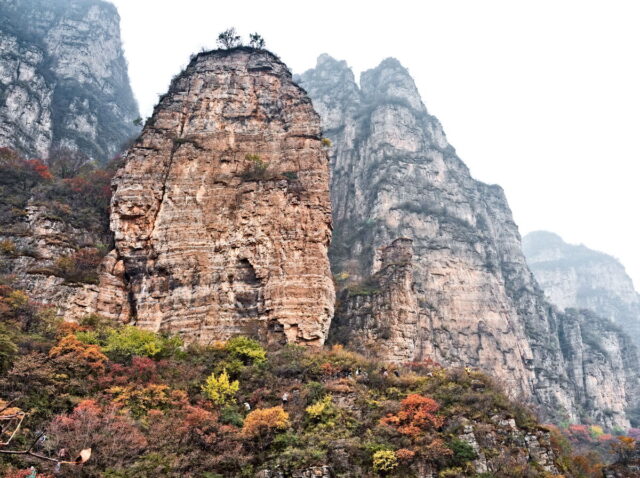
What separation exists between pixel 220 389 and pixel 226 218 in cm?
1538

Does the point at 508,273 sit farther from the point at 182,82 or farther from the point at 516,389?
the point at 182,82

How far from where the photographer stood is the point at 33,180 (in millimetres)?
44844

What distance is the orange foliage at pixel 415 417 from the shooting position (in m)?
26.0

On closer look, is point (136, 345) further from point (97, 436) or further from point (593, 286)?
point (593, 286)

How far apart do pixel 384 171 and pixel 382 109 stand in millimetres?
14848

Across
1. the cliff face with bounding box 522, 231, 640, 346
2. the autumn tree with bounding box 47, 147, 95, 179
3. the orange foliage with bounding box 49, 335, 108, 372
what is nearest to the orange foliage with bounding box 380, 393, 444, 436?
the orange foliage with bounding box 49, 335, 108, 372

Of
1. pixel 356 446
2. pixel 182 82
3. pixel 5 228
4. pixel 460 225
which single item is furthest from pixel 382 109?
pixel 356 446

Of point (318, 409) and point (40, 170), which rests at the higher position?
point (40, 170)

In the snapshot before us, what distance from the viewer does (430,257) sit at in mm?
69812

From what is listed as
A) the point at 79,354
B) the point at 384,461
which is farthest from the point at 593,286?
Answer: the point at 79,354

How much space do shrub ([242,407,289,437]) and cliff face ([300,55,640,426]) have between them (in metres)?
21.3

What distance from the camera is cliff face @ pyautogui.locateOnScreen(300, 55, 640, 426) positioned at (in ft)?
169

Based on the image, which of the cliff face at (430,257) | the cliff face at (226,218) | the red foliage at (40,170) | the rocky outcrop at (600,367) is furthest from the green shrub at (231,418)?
the rocky outcrop at (600,367)

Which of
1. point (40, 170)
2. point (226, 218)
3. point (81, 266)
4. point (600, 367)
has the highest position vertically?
point (40, 170)
